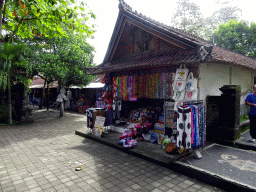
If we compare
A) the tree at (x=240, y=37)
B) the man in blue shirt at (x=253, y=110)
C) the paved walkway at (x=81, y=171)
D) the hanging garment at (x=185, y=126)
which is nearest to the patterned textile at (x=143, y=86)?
the hanging garment at (x=185, y=126)

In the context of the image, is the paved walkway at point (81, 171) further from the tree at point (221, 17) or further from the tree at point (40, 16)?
the tree at point (221, 17)

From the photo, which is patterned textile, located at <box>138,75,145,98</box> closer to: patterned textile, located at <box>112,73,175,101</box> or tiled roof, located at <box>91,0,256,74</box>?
patterned textile, located at <box>112,73,175,101</box>

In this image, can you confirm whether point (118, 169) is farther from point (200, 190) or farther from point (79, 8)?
point (79, 8)

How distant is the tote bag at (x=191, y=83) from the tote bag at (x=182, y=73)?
160mm

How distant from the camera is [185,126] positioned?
5.46 m

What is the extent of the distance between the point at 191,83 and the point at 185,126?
1.79 m

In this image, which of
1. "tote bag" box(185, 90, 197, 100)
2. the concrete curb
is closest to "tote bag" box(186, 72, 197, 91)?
"tote bag" box(185, 90, 197, 100)

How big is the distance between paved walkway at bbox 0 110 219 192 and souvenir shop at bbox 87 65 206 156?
106 centimetres

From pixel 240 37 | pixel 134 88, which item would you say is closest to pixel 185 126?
pixel 134 88

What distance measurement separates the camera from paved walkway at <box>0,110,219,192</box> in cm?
445

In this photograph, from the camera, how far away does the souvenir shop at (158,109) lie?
5580 millimetres

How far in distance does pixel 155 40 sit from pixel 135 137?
178 inches

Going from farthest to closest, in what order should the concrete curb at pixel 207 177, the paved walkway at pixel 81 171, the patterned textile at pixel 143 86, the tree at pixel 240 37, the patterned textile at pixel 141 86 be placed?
the tree at pixel 240 37 → the patterned textile at pixel 141 86 → the patterned textile at pixel 143 86 → the paved walkway at pixel 81 171 → the concrete curb at pixel 207 177

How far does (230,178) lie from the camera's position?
4.26 m
